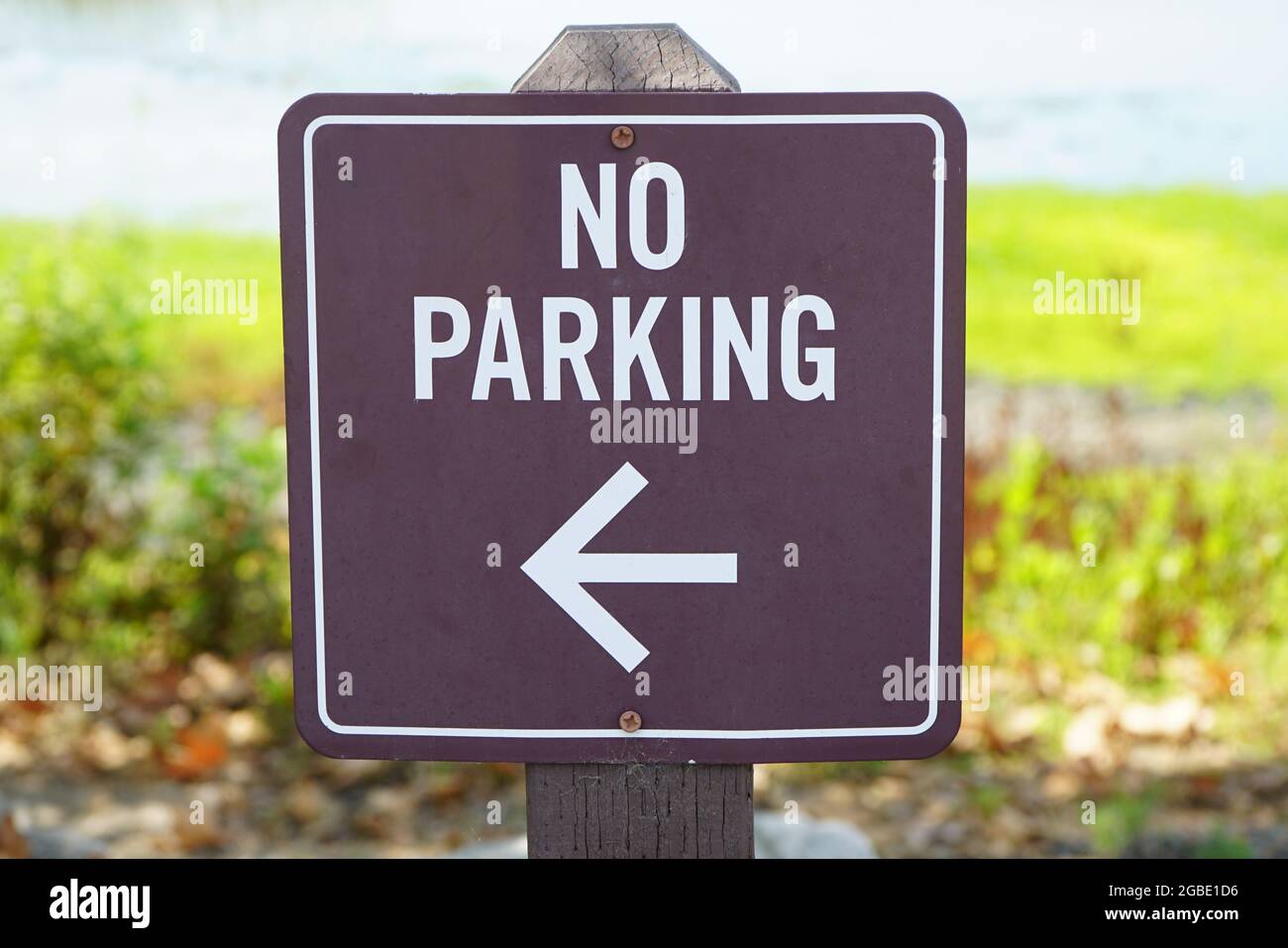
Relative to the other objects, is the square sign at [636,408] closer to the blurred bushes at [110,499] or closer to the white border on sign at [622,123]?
the white border on sign at [622,123]

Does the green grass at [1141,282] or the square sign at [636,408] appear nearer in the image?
the square sign at [636,408]

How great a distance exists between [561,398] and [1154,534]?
334 cm

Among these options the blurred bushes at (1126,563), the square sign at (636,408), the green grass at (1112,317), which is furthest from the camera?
the green grass at (1112,317)

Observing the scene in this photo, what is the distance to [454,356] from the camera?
1.42 m

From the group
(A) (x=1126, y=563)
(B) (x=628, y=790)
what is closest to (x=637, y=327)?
(B) (x=628, y=790)

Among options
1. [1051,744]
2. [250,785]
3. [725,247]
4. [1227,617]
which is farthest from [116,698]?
[1227,617]

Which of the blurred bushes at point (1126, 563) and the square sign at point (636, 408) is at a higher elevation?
the square sign at point (636, 408)

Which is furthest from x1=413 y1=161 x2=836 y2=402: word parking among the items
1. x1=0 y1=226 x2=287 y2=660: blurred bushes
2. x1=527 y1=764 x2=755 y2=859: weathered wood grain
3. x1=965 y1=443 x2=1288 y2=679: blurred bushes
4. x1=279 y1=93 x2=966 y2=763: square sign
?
x1=0 y1=226 x2=287 y2=660: blurred bushes

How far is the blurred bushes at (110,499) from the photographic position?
13.4ft

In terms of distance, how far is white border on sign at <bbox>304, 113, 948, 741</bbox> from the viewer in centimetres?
141

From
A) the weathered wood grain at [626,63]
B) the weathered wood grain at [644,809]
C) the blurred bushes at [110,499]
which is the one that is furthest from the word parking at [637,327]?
the blurred bushes at [110,499]

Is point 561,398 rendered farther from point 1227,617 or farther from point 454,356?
point 1227,617

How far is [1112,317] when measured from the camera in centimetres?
589

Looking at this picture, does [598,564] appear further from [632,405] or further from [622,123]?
[622,123]
